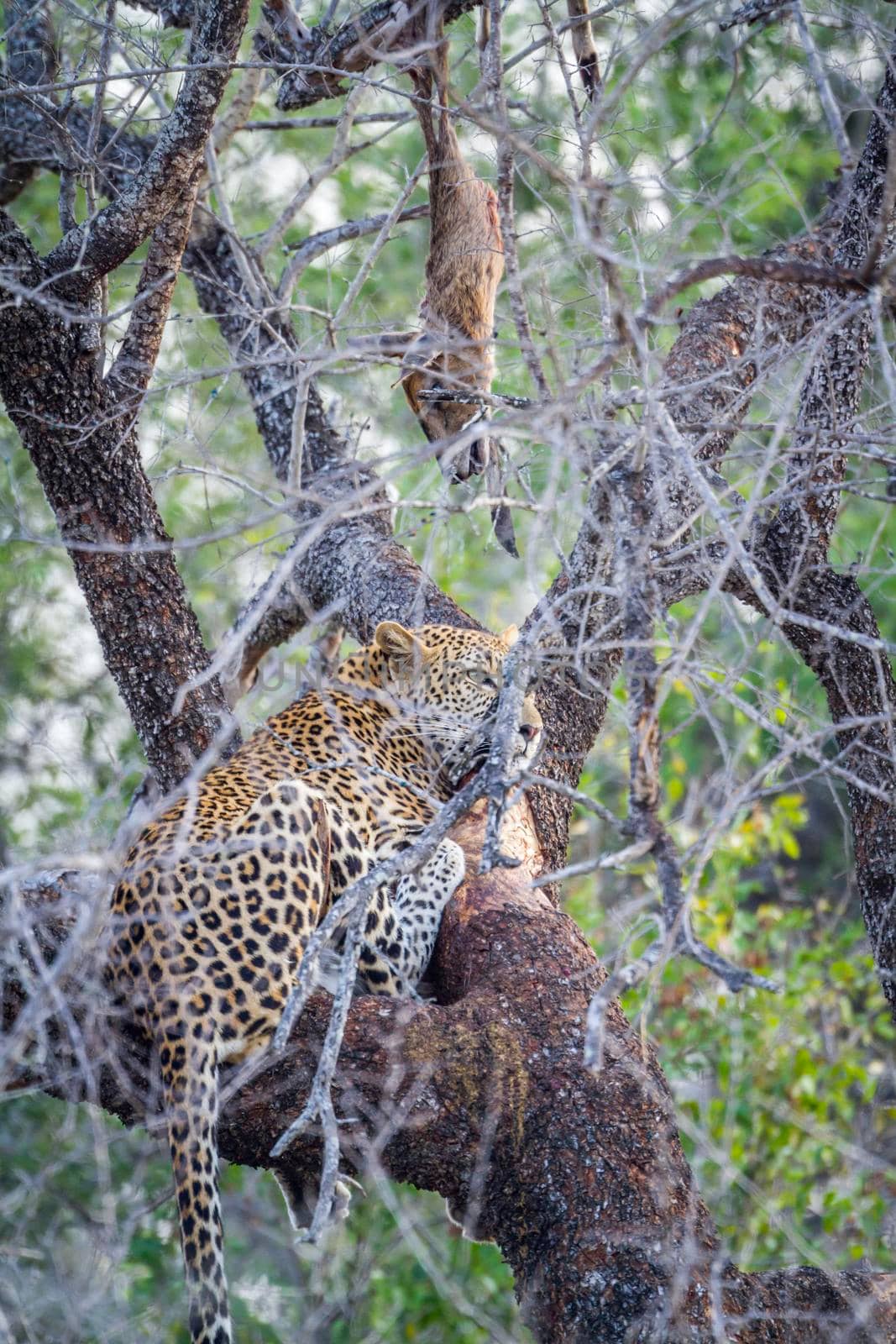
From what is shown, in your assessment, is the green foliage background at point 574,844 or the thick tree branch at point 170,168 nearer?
the thick tree branch at point 170,168

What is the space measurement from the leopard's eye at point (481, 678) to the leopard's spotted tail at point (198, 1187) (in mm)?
2629

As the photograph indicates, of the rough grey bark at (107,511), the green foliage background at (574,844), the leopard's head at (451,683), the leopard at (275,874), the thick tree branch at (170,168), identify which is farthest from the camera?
the green foliage background at (574,844)

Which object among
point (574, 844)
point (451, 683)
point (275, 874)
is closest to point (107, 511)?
point (275, 874)

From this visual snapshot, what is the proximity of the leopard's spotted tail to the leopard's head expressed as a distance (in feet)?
7.74

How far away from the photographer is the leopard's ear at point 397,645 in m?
6.42

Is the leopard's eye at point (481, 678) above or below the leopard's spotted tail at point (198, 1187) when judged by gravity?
above

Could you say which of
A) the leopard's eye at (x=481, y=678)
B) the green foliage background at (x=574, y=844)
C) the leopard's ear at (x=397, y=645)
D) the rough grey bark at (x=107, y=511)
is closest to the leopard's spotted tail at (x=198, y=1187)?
the green foliage background at (x=574, y=844)

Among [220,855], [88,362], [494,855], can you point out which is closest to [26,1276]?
[220,855]

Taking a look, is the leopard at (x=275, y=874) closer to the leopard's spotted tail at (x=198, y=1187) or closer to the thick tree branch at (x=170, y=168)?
the leopard's spotted tail at (x=198, y=1187)

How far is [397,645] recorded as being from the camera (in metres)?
6.56

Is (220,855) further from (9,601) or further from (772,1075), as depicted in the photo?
(9,601)

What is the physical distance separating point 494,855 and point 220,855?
1656mm

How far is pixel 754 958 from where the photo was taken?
9.71 metres

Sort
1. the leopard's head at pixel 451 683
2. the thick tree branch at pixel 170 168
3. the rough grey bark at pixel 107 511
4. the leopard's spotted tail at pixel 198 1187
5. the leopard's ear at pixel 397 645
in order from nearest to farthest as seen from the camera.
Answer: the leopard's spotted tail at pixel 198 1187, the thick tree branch at pixel 170 168, the rough grey bark at pixel 107 511, the leopard's ear at pixel 397 645, the leopard's head at pixel 451 683
